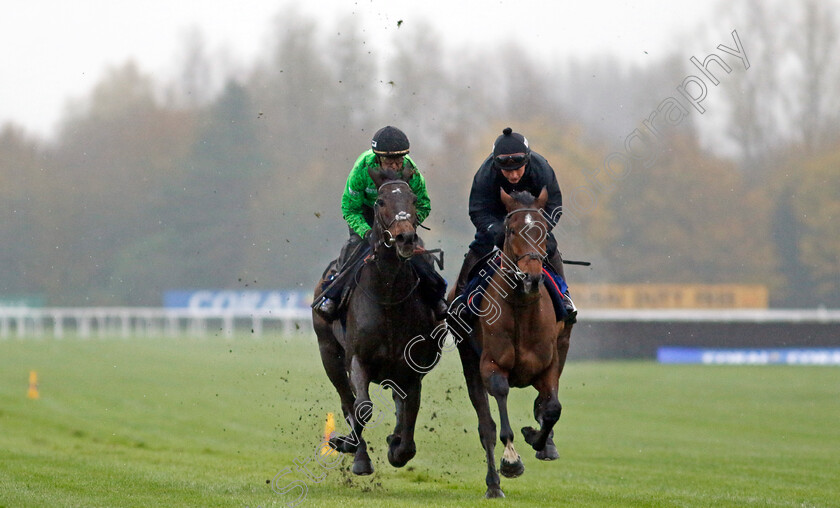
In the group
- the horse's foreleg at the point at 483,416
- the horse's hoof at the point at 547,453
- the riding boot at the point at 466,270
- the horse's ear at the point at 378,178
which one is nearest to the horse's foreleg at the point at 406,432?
the horse's foreleg at the point at 483,416

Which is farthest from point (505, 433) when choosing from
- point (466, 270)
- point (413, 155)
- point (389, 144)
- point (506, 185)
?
point (413, 155)

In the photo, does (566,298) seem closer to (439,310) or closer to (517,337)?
(517,337)

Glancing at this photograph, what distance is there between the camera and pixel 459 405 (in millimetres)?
21125

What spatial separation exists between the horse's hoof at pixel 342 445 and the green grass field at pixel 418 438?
35cm

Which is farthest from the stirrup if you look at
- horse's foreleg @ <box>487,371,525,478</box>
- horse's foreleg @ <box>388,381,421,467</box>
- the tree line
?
the tree line

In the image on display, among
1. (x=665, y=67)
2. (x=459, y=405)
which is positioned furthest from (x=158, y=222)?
(x=459, y=405)

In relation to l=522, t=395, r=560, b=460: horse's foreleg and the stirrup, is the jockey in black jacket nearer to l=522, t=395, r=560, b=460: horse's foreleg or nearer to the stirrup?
the stirrup

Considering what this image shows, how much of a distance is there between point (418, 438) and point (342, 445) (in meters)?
6.06

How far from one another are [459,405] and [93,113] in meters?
28.9

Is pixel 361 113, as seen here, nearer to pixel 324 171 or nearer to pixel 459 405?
pixel 324 171

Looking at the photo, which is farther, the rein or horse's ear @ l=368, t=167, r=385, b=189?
horse's ear @ l=368, t=167, r=385, b=189

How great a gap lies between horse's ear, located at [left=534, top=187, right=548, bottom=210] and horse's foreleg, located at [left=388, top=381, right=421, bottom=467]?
77.4 inches

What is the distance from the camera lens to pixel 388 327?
926 cm

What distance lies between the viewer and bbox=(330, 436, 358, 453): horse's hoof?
33.0 ft
